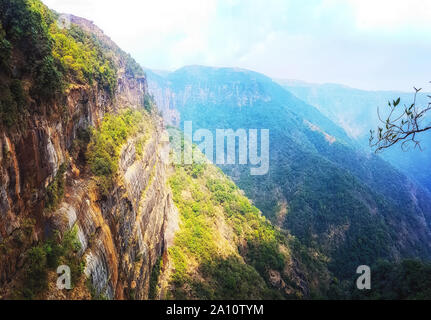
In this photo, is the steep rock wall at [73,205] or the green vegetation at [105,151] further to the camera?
the green vegetation at [105,151]

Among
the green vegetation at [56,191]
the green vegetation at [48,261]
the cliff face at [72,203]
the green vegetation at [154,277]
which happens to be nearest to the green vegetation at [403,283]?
the green vegetation at [154,277]

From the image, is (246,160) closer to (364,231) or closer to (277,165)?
(277,165)

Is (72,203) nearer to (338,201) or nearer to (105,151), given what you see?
(105,151)

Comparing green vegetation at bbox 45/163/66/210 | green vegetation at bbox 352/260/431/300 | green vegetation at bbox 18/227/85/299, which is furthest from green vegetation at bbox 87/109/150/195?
green vegetation at bbox 352/260/431/300

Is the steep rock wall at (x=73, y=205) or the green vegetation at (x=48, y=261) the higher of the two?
the steep rock wall at (x=73, y=205)

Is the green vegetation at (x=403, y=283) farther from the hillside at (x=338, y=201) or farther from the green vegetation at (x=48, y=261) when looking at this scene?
the green vegetation at (x=48, y=261)

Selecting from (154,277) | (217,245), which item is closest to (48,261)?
(154,277)
